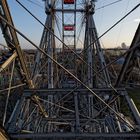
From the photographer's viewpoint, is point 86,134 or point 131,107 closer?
point 86,134

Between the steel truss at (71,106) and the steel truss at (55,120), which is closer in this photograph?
the steel truss at (55,120)

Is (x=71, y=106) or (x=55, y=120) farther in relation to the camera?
(x=71, y=106)

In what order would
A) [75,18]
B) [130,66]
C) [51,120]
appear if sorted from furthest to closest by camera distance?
[75,18] → [51,120] → [130,66]

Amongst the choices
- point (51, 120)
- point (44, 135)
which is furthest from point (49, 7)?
point (44, 135)

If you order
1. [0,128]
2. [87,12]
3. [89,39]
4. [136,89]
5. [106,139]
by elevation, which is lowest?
[136,89]

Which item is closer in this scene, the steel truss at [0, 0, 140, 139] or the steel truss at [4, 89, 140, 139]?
the steel truss at [4, 89, 140, 139]

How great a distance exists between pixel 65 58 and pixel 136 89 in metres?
13.6

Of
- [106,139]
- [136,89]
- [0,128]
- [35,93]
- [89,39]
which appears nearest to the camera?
[0,128]

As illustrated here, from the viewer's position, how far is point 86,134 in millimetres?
3715

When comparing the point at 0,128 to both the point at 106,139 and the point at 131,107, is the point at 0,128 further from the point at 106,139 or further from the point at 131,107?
the point at 131,107

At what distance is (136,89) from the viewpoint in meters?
28.9

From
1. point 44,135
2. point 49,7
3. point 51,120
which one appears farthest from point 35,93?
point 49,7

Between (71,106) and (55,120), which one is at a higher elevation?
(55,120)

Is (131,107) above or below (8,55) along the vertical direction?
below
